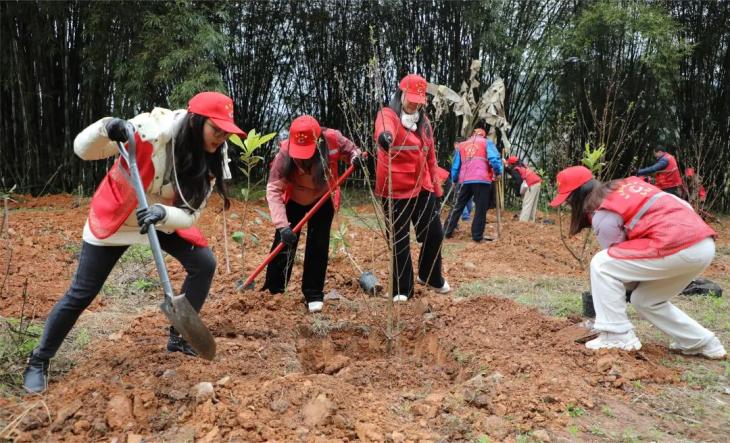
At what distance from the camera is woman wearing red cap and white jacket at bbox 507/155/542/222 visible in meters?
9.00

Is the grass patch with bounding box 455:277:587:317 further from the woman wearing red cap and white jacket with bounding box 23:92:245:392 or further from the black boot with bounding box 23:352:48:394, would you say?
the black boot with bounding box 23:352:48:394

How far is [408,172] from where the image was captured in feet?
13.4

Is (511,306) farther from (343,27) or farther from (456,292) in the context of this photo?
(343,27)

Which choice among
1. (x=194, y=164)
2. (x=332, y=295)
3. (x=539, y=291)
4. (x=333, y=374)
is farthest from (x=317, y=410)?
(x=539, y=291)

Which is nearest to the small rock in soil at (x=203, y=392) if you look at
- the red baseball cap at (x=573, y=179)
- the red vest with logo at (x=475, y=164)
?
the red baseball cap at (x=573, y=179)

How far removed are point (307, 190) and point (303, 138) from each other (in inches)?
18.9

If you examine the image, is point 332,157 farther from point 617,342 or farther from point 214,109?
point 617,342

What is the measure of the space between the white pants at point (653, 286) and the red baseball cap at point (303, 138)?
1.71 meters

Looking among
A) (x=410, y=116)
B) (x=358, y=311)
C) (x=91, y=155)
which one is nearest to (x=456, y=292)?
(x=358, y=311)

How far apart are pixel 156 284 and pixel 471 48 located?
23.8 ft

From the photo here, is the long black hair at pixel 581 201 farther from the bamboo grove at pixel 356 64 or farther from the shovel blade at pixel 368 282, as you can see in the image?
the bamboo grove at pixel 356 64

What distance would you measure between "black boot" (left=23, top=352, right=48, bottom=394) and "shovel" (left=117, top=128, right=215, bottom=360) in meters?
0.64

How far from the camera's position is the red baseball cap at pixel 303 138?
11.5 feet

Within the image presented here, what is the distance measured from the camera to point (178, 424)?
231 centimetres
